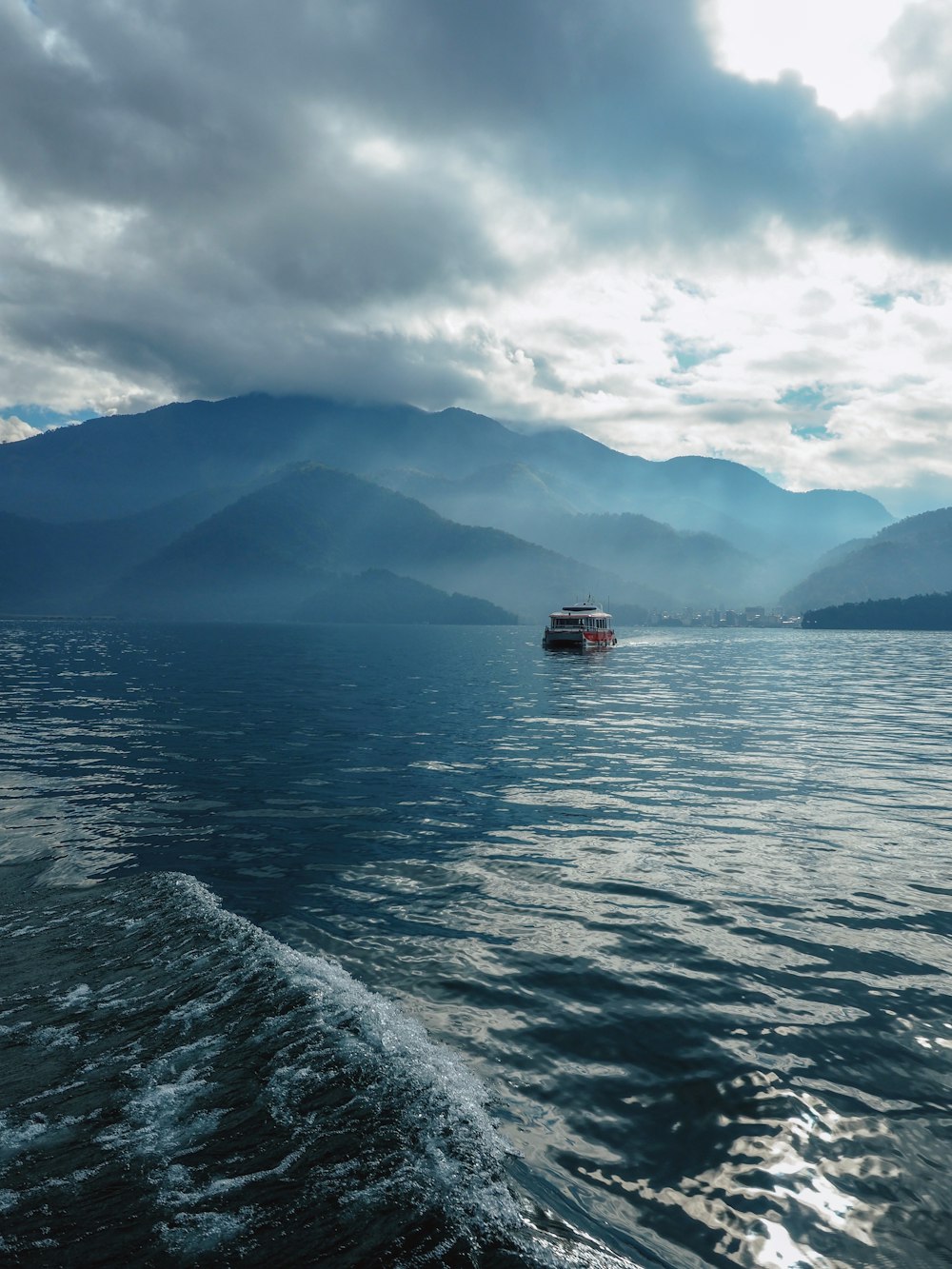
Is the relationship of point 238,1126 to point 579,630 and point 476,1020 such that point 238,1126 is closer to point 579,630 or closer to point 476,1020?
point 476,1020

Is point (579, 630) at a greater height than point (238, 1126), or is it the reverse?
point (579, 630)

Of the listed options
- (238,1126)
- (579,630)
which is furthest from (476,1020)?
(579,630)

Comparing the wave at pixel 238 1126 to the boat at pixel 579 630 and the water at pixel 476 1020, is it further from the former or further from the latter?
the boat at pixel 579 630

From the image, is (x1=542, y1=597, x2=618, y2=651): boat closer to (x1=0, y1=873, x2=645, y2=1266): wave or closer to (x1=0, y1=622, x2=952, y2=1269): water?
(x1=0, y1=622, x2=952, y2=1269): water

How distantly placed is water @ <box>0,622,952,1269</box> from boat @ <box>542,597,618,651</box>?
91336 mm

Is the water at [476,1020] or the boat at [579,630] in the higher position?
the boat at [579,630]

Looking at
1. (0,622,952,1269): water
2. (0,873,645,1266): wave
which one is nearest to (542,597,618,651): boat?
(0,622,952,1269): water

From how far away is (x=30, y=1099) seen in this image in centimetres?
727

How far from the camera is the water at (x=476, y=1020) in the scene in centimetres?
586

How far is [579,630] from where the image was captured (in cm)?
11638

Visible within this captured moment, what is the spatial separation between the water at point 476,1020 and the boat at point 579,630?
91.3m

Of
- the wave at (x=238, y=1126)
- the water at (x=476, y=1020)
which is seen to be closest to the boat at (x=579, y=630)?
the water at (x=476, y=1020)

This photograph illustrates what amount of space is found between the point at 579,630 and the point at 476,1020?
356 ft

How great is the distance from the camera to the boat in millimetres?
116188
